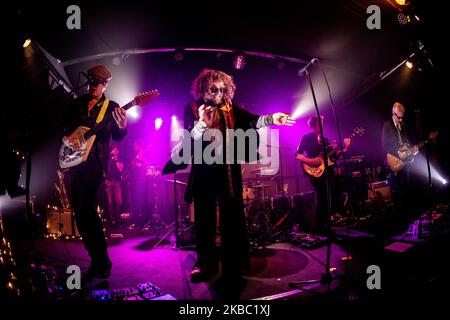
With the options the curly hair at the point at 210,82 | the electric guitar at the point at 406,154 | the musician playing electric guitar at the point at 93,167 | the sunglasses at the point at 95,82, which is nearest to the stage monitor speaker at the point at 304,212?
the electric guitar at the point at 406,154

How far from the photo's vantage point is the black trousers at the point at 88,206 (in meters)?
3.13

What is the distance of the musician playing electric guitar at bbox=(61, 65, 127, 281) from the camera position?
10.4 ft

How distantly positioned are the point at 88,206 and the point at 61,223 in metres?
3.48

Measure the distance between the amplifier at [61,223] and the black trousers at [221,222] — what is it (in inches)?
157

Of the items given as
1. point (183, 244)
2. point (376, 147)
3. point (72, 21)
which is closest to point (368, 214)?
point (376, 147)

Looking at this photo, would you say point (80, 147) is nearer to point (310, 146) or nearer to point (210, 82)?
point (210, 82)

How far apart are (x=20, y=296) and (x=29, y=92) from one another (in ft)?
13.1

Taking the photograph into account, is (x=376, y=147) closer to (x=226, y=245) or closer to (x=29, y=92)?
(x=226, y=245)

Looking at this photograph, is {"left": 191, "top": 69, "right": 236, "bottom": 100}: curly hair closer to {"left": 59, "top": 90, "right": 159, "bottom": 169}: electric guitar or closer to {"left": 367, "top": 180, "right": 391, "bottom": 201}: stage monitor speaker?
{"left": 59, "top": 90, "right": 159, "bottom": 169}: electric guitar

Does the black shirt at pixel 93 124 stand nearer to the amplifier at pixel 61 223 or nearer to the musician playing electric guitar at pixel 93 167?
the musician playing electric guitar at pixel 93 167

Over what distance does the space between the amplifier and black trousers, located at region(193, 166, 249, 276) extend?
13.1 feet

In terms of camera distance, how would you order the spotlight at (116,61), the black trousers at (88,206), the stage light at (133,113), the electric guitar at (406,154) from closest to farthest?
the black trousers at (88,206) → the spotlight at (116,61) → the electric guitar at (406,154) → the stage light at (133,113)

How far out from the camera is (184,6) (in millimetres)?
4828

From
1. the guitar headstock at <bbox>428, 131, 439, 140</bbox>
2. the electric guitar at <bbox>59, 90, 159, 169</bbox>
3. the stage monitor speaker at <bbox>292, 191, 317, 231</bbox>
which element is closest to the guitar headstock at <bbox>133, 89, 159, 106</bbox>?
the electric guitar at <bbox>59, 90, 159, 169</bbox>
